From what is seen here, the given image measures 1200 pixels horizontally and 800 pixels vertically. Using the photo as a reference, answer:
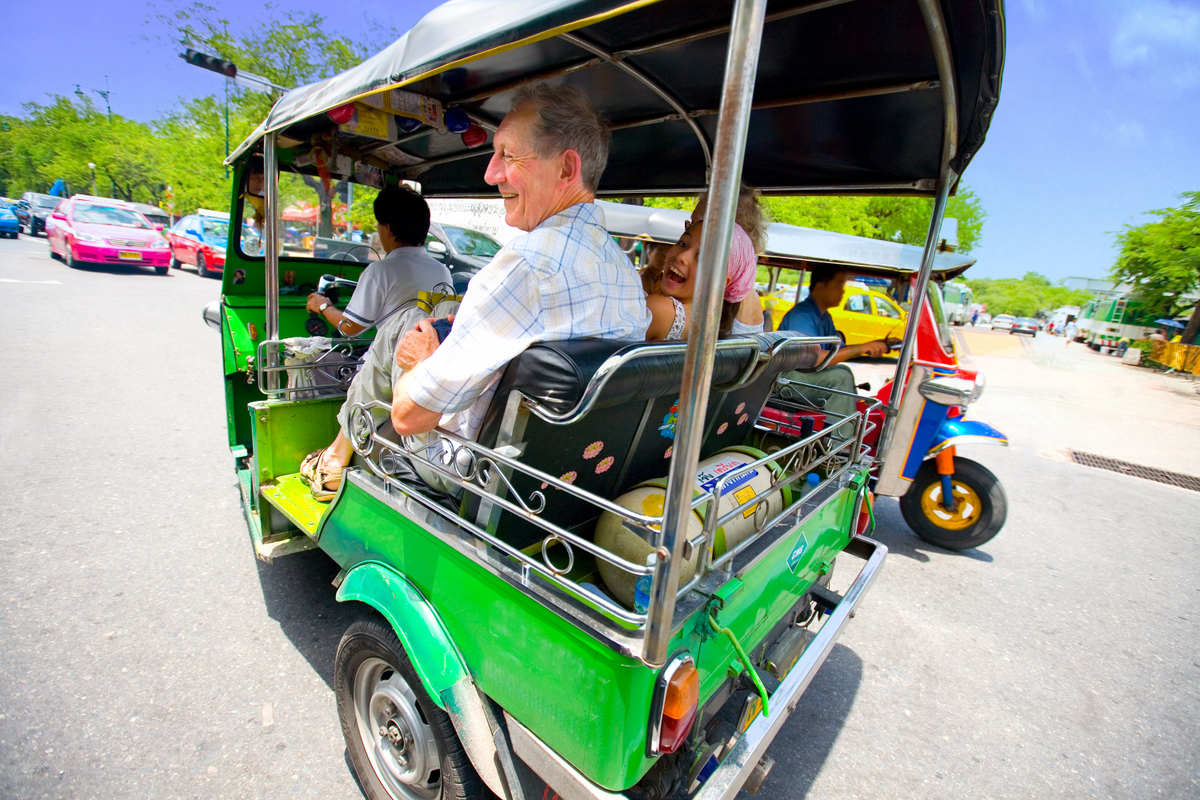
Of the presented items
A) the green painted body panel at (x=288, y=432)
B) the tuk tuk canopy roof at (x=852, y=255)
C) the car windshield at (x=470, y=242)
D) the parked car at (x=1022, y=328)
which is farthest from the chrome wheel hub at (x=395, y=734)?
the parked car at (x=1022, y=328)

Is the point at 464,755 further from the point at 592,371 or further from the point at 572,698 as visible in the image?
the point at 592,371

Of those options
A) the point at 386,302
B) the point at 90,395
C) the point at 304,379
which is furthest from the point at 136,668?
the point at 90,395

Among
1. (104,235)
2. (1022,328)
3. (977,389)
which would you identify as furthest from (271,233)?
(1022,328)

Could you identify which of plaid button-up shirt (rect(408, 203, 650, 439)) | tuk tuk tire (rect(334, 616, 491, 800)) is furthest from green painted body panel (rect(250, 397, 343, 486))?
plaid button-up shirt (rect(408, 203, 650, 439))

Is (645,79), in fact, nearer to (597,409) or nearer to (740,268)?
(740,268)

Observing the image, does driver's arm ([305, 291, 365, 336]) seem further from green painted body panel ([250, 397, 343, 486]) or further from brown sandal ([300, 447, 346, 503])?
brown sandal ([300, 447, 346, 503])

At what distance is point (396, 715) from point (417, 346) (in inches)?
49.0

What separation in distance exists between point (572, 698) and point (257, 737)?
167cm

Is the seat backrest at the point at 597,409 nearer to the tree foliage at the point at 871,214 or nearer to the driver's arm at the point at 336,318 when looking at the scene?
the driver's arm at the point at 336,318

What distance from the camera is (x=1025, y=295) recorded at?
91.8 m

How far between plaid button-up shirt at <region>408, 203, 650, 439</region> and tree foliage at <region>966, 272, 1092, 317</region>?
95.1 m

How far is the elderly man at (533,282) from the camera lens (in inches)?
61.9

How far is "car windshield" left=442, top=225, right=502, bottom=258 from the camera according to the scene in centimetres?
1062

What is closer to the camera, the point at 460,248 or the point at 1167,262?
the point at 460,248
